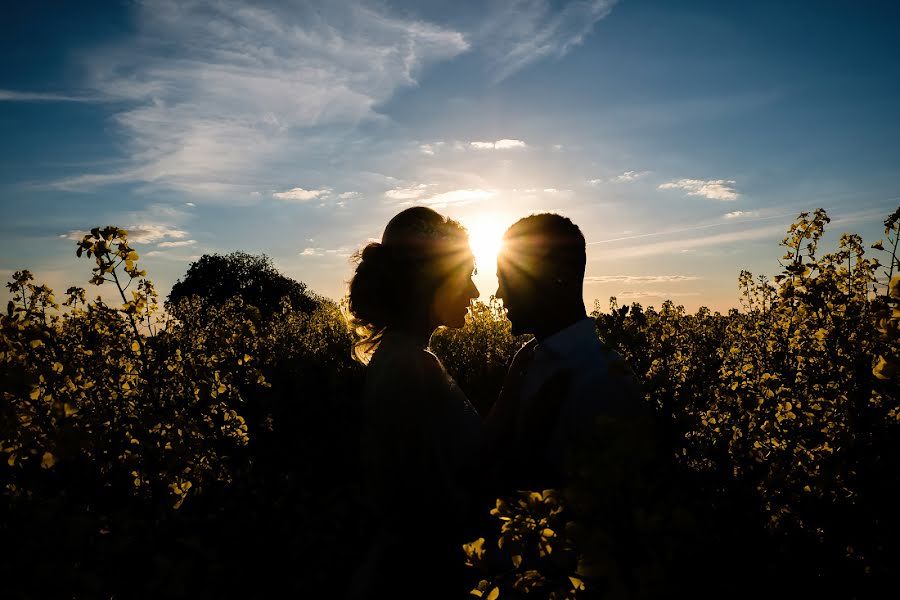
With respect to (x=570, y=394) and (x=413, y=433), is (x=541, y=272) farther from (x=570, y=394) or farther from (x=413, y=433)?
(x=413, y=433)

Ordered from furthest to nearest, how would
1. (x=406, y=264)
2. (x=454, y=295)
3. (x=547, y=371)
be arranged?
(x=454, y=295)
(x=406, y=264)
(x=547, y=371)

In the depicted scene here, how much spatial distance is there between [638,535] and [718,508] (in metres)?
3.77

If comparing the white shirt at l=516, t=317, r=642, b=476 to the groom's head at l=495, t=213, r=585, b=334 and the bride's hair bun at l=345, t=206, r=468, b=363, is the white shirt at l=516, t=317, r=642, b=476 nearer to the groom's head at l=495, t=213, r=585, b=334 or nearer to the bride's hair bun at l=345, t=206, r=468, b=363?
the groom's head at l=495, t=213, r=585, b=334

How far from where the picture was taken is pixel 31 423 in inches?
89.2

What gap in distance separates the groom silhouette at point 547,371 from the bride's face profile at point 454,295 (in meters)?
0.22

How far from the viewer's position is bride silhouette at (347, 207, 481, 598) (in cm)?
253

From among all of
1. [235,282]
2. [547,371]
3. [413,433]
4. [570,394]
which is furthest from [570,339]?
[235,282]

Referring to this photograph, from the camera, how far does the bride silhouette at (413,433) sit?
2525mm

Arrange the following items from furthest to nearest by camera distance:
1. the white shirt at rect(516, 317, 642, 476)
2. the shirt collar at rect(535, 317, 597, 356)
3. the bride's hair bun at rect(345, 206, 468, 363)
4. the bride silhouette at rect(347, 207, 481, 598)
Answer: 1. the bride's hair bun at rect(345, 206, 468, 363)
2. the shirt collar at rect(535, 317, 597, 356)
3. the bride silhouette at rect(347, 207, 481, 598)
4. the white shirt at rect(516, 317, 642, 476)

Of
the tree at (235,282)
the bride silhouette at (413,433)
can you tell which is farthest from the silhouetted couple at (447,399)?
the tree at (235,282)

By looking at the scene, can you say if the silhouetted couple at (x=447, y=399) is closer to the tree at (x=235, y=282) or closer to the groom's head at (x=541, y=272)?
the groom's head at (x=541, y=272)

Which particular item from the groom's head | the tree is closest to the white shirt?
the groom's head

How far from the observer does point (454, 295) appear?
3.05m

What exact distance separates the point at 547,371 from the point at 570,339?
0.74 ft
